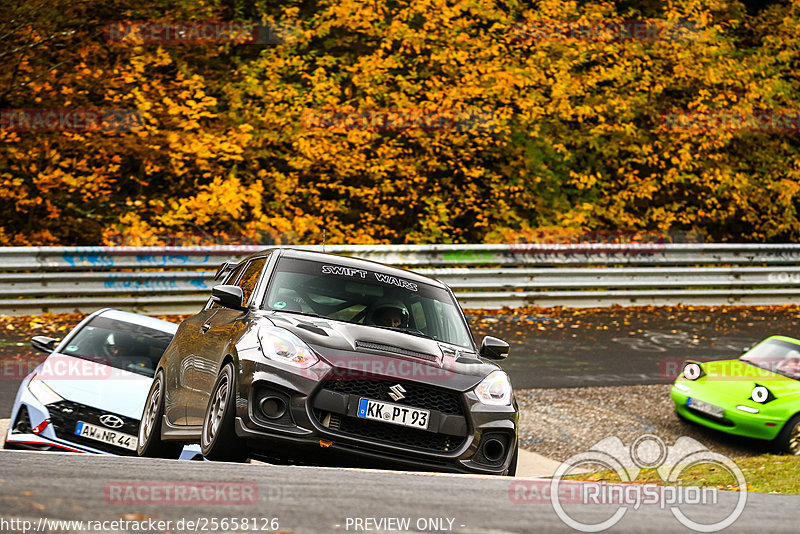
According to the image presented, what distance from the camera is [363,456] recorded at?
6.09 meters

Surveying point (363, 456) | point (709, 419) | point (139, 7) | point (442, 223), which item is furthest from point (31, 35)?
point (363, 456)

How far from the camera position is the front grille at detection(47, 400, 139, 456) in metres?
8.16

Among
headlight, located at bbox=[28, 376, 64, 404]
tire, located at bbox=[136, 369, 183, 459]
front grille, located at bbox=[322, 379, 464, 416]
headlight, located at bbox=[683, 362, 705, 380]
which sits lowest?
headlight, located at bbox=[683, 362, 705, 380]

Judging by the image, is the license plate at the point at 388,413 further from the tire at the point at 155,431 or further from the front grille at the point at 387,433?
the tire at the point at 155,431

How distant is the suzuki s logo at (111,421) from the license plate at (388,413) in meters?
3.07

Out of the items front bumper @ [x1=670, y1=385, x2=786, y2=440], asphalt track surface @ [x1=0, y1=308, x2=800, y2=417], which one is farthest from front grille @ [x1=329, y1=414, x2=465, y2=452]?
front bumper @ [x1=670, y1=385, x2=786, y2=440]

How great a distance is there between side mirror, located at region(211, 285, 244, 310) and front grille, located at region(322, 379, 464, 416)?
3.89ft

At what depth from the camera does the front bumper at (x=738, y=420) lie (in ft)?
35.9

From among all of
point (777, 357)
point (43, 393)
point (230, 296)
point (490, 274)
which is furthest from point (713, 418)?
point (490, 274)

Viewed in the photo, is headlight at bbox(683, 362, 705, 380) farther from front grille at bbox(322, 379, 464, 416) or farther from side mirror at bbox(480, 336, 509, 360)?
front grille at bbox(322, 379, 464, 416)

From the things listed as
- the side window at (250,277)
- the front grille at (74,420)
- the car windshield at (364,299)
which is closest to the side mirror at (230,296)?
the car windshield at (364,299)

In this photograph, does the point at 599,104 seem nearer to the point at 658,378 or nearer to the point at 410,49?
the point at 410,49

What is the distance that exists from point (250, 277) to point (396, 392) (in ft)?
7.04

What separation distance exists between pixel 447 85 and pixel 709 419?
12678 millimetres
